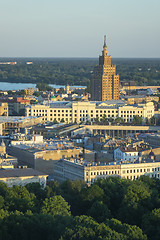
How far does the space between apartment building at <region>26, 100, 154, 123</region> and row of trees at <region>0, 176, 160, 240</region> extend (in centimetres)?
5181

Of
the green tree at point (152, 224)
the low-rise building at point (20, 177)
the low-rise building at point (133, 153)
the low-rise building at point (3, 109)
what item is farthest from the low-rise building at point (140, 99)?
the green tree at point (152, 224)

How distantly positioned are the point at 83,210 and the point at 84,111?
188 ft

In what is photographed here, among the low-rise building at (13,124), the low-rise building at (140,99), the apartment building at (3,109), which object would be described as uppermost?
the low-rise building at (13,124)

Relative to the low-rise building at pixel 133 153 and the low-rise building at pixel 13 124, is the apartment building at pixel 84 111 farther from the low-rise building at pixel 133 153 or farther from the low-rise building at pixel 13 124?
the low-rise building at pixel 133 153

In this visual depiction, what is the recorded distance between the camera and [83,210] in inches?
1884

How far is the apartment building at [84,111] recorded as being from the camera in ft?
342

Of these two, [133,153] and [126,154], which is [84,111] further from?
[126,154]

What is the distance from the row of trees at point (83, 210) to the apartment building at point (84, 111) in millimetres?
51806

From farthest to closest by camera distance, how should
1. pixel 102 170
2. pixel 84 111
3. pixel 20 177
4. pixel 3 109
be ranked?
pixel 3 109, pixel 84 111, pixel 102 170, pixel 20 177

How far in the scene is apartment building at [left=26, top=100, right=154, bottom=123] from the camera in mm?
104312

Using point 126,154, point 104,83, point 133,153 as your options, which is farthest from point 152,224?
point 104,83

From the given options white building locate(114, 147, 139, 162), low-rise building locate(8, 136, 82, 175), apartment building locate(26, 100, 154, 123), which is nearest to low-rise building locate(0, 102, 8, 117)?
apartment building locate(26, 100, 154, 123)

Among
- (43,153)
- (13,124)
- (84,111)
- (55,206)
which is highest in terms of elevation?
(55,206)

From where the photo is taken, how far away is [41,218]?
42.6 meters
